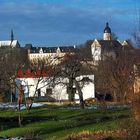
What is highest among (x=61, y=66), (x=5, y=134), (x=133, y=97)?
(x=61, y=66)

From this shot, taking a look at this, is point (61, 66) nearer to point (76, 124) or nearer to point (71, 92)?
point (71, 92)

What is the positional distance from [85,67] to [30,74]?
717cm

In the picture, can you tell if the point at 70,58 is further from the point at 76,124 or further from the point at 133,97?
the point at 133,97

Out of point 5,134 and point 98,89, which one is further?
point 98,89

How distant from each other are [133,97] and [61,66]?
3406cm

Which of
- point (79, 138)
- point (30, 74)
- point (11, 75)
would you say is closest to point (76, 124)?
point (79, 138)

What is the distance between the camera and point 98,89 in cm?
6359

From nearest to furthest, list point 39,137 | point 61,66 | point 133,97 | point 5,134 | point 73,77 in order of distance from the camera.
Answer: point 133,97, point 39,137, point 5,134, point 73,77, point 61,66

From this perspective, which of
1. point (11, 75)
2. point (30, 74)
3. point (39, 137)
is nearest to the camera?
point (39, 137)

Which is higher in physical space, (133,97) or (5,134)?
(133,97)

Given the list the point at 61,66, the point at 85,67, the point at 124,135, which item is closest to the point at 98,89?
the point at 85,67

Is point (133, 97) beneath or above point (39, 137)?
above

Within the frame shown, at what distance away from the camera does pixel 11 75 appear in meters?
59.2

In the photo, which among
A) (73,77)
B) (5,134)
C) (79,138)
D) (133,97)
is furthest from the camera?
(73,77)
